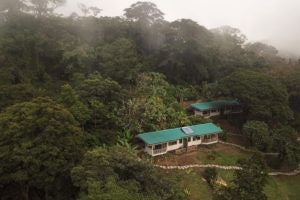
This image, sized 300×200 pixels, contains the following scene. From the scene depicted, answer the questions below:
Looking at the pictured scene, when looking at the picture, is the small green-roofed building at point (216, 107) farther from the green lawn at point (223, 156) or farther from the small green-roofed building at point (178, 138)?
the green lawn at point (223, 156)

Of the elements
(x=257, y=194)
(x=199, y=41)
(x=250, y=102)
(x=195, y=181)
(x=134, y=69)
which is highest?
(x=199, y=41)

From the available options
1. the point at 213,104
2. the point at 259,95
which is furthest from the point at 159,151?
the point at 259,95

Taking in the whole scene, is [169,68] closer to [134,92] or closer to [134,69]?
[134,69]

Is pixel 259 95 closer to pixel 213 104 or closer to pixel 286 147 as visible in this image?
pixel 213 104

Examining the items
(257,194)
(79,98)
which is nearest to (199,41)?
(79,98)

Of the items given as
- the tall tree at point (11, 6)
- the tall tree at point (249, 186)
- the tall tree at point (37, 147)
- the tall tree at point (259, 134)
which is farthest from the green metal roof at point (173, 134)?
the tall tree at point (11, 6)

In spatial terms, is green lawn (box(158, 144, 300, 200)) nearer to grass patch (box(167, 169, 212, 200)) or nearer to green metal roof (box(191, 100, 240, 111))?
grass patch (box(167, 169, 212, 200))
